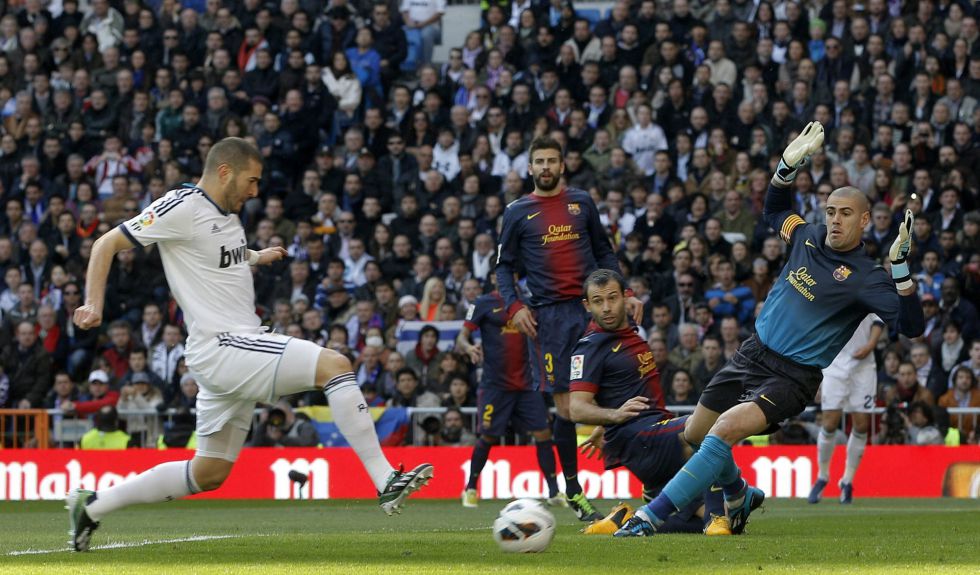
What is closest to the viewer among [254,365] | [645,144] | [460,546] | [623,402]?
[254,365]

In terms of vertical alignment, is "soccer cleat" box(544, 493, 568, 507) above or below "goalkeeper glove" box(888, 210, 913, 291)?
below

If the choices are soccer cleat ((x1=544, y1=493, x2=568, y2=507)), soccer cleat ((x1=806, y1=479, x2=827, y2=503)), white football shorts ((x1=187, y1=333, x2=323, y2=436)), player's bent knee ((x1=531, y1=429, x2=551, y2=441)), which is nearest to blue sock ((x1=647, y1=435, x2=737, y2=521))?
white football shorts ((x1=187, y1=333, x2=323, y2=436))

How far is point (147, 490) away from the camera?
8.35 meters

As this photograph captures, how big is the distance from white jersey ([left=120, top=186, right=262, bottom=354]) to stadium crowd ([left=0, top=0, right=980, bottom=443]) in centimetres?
977

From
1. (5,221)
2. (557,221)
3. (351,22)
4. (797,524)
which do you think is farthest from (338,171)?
(797,524)

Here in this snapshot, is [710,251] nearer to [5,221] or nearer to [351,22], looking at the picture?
[351,22]

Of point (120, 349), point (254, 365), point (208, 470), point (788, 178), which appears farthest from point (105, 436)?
point (788, 178)

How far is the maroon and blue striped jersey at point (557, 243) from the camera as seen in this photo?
1172cm

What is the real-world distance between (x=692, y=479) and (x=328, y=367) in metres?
2.02

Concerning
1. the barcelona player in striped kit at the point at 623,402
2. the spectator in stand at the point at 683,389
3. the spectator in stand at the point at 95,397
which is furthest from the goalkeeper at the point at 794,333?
the spectator in stand at the point at 95,397

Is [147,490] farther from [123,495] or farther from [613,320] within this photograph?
[613,320]

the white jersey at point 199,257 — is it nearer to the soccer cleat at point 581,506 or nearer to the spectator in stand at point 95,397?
the soccer cleat at point 581,506

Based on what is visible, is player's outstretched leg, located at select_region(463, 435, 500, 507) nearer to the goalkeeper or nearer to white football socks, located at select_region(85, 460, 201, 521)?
the goalkeeper

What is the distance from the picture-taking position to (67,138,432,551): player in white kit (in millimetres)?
8023
